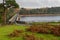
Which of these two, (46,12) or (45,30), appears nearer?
(45,30)

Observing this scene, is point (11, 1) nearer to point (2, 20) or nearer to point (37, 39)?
point (2, 20)

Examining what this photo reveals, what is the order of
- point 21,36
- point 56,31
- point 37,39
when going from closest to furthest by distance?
point 37,39, point 21,36, point 56,31

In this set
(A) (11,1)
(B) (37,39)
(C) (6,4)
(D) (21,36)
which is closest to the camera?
(B) (37,39)

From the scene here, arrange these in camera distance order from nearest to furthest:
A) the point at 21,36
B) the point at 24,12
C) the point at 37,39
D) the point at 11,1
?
the point at 37,39 → the point at 21,36 → the point at 11,1 → the point at 24,12

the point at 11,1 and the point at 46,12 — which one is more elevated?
the point at 11,1

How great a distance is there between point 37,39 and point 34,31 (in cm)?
145

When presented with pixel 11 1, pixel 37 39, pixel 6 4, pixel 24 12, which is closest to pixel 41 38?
pixel 37 39

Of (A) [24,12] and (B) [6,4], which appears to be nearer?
(B) [6,4]

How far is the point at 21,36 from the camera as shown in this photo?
23.9 ft

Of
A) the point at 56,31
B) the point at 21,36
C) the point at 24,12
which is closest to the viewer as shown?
the point at 21,36

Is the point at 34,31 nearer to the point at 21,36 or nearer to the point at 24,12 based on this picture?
the point at 21,36

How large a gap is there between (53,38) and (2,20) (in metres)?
8.52

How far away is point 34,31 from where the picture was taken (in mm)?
8227

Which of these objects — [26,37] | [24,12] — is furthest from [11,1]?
[26,37]
